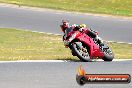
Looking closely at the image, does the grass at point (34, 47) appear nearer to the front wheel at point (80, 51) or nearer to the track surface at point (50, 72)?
the front wheel at point (80, 51)

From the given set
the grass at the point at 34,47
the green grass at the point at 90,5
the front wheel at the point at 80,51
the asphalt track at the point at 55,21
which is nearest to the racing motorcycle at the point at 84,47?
the front wheel at the point at 80,51

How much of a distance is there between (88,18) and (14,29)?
571cm

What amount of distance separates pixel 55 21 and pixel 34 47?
9091mm

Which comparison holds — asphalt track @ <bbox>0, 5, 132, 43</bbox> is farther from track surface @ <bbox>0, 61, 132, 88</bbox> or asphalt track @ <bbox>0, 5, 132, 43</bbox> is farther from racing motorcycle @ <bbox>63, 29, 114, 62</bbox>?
track surface @ <bbox>0, 61, 132, 88</bbox>

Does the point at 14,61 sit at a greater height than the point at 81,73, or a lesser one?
lesser

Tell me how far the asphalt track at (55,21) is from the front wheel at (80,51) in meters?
8.87

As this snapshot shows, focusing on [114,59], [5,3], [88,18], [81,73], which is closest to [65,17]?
[88,18]

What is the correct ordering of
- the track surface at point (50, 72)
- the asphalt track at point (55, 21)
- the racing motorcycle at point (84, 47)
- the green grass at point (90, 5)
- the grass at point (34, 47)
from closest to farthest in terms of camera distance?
the track surface at point (50, 72) < the racing motorcycle at point (84, 47) < the grass at point (34, 47) < the asphalt track at point (55, 21) < the green grass at point (90, 5)

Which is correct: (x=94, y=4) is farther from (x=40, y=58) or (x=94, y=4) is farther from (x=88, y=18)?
(x=40, y=58)

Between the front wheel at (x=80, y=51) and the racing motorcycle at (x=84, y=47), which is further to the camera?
the racing motorcycle at (x=84, y=47)

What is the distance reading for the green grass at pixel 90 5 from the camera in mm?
32469

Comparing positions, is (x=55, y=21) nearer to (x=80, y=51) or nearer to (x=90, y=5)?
(x=90, y=5)

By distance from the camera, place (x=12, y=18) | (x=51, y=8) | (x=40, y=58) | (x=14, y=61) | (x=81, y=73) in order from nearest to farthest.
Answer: (x=81, y=73) → (x=14, y=61) → (x=40, y=58) → (x=12, y=18) → (x=51, y=8)

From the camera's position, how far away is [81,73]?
10641 mm
